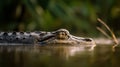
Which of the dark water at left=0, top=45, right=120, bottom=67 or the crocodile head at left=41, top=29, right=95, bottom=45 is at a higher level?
the crocodile head at left=41, top=29, right=95, bottom=45

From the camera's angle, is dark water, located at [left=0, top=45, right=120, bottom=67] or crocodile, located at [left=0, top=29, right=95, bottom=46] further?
crocodile, located at [left=0, top=29, right=95, bottom=46]

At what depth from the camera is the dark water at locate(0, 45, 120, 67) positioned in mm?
2316

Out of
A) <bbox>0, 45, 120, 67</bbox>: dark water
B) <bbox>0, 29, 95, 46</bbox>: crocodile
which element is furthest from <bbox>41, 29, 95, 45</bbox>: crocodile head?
<bbox>0, 45, 120, 67</bbox>: dark water

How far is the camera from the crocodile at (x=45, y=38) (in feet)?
11.1

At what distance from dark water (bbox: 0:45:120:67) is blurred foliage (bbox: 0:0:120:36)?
248 centimetres

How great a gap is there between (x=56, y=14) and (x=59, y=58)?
315 centimetres

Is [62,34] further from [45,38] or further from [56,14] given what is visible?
[56,14]

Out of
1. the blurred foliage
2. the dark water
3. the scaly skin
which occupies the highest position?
the blurred foliage

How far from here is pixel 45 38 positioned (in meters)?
3.41

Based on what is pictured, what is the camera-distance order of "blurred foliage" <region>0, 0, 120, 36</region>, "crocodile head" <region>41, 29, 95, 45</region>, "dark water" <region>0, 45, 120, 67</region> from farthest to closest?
"blurred foliage" <region>0, 0, 120, 36</region> < "crocodile head" <region>41, 29, 95, 45</region> < "dark water" <region>0, 45, 120, 67</region>

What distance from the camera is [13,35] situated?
3514 mm

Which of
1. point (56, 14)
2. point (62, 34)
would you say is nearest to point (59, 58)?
point (62, 34)

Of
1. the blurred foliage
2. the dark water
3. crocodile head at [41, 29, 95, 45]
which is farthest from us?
the blurred foliage

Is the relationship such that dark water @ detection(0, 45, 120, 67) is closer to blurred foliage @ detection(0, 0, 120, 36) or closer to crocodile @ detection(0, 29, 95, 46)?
crocodile @ detection(0, 29, 95, 46)
